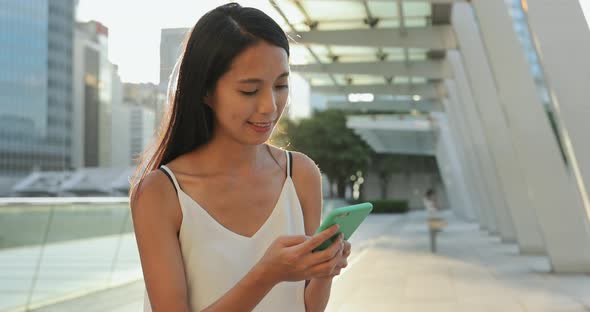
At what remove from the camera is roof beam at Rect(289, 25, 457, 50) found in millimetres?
15664

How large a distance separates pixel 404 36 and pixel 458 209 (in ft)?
79.4

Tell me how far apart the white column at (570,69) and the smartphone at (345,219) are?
302 inches

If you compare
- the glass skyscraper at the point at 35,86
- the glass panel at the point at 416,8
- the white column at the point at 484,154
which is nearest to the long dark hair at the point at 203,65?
the glass panel at the point at 416,8

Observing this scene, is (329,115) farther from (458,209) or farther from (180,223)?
(180,223)

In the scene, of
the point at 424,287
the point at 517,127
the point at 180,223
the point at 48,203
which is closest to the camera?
the point at 180,223

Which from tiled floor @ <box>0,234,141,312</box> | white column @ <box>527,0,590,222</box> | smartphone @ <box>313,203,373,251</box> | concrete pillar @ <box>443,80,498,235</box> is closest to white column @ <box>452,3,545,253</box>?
concrete pillar @ <box>443,80,498,235</box>

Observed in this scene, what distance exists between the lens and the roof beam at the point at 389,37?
15.7m

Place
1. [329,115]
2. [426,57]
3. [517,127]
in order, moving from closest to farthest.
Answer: [517,127] → [426,57] → [329,115]

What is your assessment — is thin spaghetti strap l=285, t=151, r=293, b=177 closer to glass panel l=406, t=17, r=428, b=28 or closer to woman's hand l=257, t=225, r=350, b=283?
woman's hand l=257, t=225, r=350, b=283

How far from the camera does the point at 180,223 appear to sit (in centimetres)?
141

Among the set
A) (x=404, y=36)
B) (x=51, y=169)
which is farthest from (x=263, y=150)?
(x=51, y=169)

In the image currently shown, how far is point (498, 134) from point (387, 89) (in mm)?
10164

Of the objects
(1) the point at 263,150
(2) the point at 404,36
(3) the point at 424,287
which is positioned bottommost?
(3) the point at 424,287

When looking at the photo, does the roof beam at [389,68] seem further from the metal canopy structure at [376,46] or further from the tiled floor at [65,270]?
the tiled floor at [65,270]
